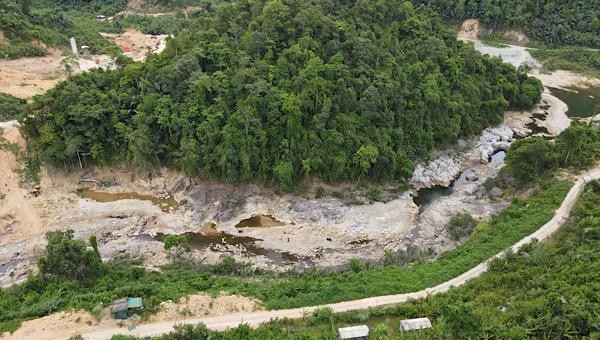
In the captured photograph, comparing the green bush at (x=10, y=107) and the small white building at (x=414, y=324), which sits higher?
the green bush at (x=10, y=107)

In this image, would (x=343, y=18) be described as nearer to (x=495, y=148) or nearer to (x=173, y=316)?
(x=495, y=148)

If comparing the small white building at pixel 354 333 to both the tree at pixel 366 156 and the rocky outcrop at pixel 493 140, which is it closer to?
the tree at pixel 366 156

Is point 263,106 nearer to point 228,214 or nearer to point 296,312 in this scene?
point 228,214

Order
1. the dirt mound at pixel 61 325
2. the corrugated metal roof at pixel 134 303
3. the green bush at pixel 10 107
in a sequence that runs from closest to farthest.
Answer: the dirt mound at pixel 61 325 → the corrugated metal roof at pixel 134 303 → the green bush at pixel 10 107

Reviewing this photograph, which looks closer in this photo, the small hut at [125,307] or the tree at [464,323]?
the tree at [464,323]

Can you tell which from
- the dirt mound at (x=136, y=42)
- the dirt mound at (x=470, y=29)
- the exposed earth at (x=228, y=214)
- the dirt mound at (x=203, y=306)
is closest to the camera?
the dirt mound at (x=203, y=306)

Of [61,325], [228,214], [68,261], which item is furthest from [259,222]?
[61,325]

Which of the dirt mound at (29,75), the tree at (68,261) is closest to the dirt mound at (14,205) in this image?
the dirt mound at (29,75)
